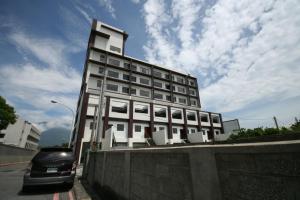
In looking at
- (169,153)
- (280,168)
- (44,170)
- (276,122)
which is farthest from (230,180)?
(276,122)

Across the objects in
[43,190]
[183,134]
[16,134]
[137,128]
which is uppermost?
[16,134]

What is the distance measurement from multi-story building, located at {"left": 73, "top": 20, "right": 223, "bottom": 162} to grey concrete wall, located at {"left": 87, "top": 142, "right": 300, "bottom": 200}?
783 inches

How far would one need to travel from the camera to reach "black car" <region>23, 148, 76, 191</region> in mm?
6453

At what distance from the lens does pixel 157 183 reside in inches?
127

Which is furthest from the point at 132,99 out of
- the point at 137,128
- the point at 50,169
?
the point at 50,169

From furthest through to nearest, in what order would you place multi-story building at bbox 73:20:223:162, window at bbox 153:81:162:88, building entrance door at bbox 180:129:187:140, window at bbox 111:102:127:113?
window at bbox 153:81:162:88 → building entrance door at bbox 180:129:187:140 → window at bbox 111:102:127:113 → multi-story building at bbox 73:20:223:162

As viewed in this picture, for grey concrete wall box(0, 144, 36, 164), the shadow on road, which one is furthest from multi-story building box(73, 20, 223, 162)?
the shadow on road

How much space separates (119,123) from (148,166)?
24783mm

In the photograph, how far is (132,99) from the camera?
108ft

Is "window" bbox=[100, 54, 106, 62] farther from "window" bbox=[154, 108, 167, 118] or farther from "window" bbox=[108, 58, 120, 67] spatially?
"window" bbox=[154, 108, 167, 118]

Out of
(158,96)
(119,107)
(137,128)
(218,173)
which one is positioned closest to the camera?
(218,173)

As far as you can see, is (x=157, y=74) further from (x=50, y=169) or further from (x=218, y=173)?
(x=218, y=173)

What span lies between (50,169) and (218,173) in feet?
23.8

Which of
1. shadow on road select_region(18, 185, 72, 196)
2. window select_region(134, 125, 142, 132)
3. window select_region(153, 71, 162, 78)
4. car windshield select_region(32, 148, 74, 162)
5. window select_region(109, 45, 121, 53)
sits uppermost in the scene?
window select_region(109, 45, 121, 53)
